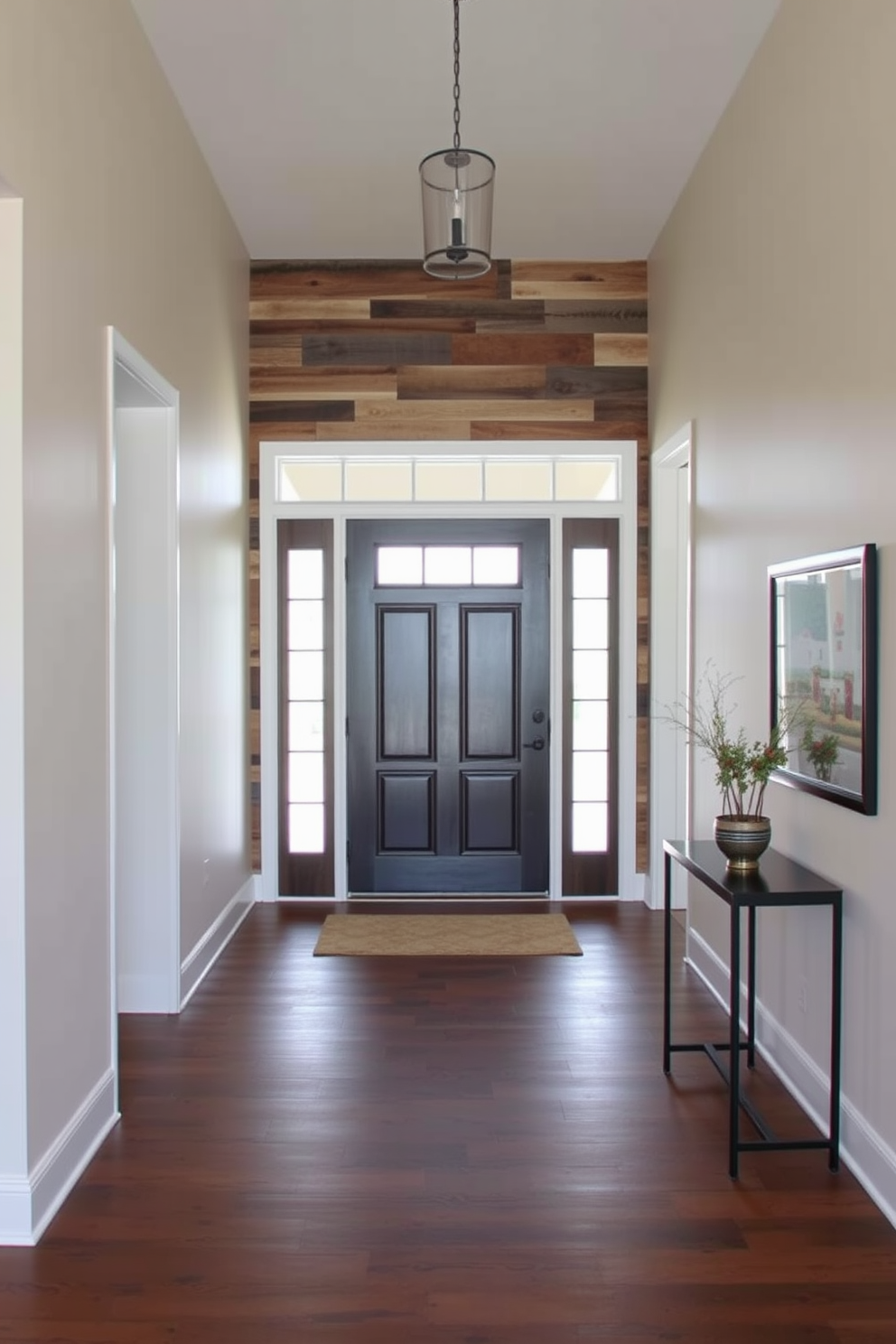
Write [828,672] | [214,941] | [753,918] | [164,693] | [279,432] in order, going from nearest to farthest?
[828,672] < [753,918] < [164,693] < [214,941] < [279,432]

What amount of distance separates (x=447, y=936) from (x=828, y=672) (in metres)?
2.72

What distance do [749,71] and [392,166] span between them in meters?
1.57

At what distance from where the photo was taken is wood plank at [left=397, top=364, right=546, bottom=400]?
5852mm

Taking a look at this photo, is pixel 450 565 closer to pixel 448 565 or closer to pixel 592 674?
pixel 448 565

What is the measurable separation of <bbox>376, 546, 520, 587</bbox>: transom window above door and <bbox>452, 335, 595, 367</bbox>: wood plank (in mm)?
1015

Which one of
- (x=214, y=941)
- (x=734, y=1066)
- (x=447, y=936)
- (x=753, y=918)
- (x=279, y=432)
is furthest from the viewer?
(x=279, y=432)

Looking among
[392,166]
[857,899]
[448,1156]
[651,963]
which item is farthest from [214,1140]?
[392,166]

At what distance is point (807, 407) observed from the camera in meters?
3.25

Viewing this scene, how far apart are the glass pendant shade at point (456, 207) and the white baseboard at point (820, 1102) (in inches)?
104

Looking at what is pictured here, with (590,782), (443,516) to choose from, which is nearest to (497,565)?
(443,516)

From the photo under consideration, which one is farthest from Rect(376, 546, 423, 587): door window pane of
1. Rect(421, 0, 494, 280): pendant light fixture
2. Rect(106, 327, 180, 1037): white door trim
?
Rect(421, 0, 494, 280): pendant light fixture

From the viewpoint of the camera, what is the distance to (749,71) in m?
3.85

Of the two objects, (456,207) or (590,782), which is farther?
(590,782)

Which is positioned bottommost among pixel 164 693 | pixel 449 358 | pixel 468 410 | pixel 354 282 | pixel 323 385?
pixel 164 693
